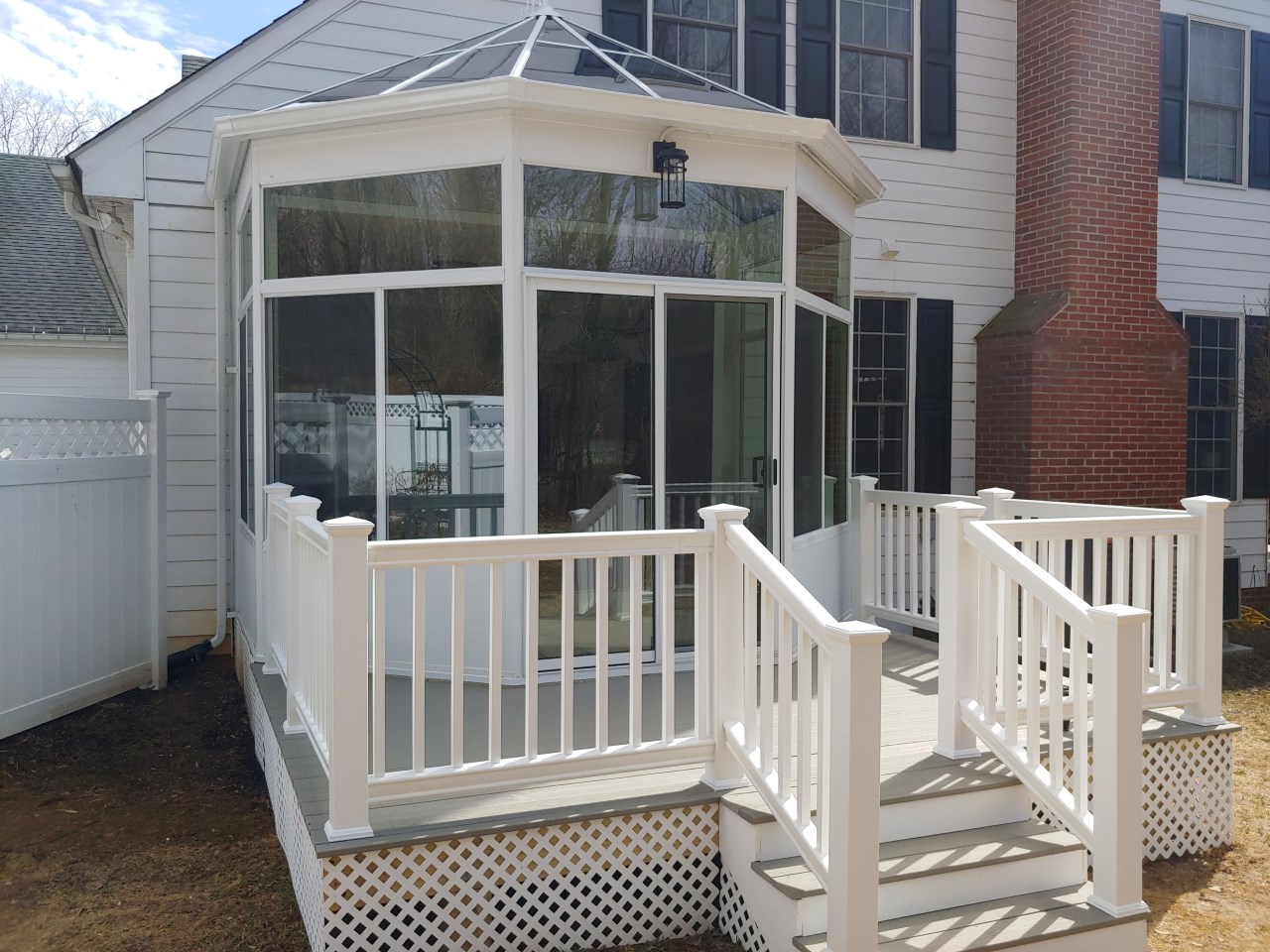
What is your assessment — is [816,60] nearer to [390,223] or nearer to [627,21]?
[627,21]

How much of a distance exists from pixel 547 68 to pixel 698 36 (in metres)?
3.05

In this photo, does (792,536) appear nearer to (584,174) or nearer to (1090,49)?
(584,174)

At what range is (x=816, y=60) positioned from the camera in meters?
8.21

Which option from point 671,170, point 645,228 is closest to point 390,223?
point 645,228

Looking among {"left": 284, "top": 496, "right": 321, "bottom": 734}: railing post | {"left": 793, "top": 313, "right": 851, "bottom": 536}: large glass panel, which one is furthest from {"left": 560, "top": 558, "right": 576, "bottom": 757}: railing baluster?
{"left": 793, "top": 313, "right": 851, "bottom": 536}: large glass panel

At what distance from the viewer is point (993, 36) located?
8.79 metres

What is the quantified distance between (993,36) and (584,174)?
18.1ft

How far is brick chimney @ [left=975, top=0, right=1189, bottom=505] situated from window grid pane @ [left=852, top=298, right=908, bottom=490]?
2.50 feet

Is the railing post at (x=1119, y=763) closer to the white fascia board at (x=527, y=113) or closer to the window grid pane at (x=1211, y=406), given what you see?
the white fascia board at (x=527, y=113)

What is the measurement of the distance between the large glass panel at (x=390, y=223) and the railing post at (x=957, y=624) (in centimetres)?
245

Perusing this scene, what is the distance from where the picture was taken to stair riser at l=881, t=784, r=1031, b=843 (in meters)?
3.63

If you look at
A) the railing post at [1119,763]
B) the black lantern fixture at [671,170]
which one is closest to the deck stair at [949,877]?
the railing post at [1119,763]

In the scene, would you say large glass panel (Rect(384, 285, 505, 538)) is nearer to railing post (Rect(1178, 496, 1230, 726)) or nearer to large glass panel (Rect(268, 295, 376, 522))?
large glass panel (Rect(268, 295, 376, 522))

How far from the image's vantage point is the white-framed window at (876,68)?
8.40 m
